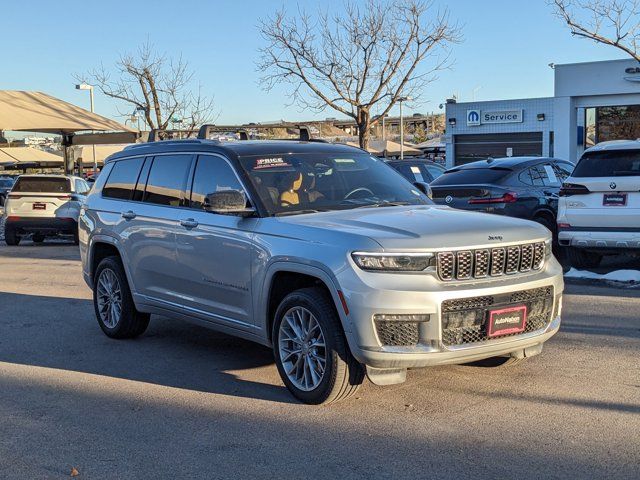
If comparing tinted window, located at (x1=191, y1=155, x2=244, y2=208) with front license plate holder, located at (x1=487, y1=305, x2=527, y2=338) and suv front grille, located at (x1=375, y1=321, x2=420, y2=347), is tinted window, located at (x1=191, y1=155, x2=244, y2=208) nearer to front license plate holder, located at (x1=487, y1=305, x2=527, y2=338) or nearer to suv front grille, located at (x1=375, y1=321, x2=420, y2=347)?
suv front grille, located at (x1=375, y1=321, x2=420, y2=347)

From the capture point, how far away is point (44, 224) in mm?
18109

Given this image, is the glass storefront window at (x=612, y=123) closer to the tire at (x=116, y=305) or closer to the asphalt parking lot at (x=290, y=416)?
the asphalt parking lot at (x=290, y=416)

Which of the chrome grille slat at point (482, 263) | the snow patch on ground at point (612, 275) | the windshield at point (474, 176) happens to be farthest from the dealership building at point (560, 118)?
the chrome grille slat at point (482, 263)

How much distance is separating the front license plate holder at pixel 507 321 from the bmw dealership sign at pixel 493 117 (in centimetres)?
3188

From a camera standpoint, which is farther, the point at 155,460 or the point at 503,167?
the point at 503,167

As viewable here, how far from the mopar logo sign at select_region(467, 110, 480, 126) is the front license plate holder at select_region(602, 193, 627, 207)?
90.8ft

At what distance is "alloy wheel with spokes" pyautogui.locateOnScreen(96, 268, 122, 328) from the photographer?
7688 millimetres

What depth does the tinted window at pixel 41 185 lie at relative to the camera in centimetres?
1839

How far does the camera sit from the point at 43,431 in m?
5.06

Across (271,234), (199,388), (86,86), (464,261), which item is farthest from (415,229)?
(86,86)

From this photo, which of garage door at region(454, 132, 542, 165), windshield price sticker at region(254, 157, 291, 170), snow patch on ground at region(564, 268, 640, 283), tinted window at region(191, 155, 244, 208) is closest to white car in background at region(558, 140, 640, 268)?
snow patch on ground at region(564, 268, 640, 283)

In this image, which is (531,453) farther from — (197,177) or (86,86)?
(86,86)

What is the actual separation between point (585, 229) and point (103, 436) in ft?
24.1

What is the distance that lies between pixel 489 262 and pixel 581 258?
6.62 metres
